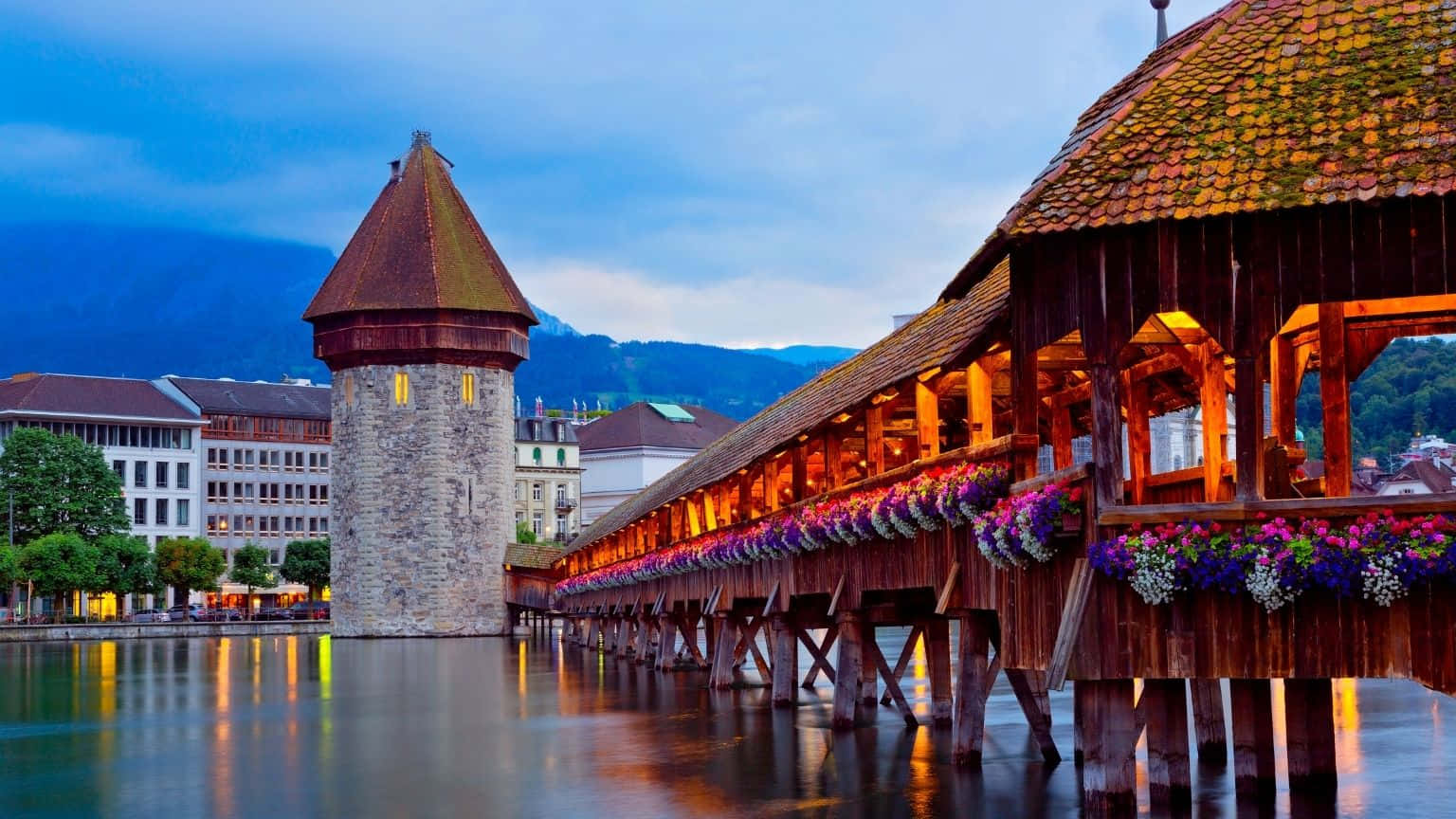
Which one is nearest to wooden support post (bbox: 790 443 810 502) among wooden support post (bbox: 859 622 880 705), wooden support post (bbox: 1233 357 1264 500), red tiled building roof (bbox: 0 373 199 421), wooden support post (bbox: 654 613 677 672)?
wooden support post (bbox: 859 622 880 705)

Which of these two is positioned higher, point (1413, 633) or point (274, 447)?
point (274, 447)

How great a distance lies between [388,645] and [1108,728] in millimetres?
58445

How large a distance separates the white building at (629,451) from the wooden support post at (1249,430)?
350 feet

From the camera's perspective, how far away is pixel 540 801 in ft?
56.4

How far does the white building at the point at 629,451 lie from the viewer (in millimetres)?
120500

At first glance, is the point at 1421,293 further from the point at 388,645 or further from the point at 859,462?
the point at 388,645

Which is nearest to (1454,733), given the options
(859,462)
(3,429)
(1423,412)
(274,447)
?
(1423,412)

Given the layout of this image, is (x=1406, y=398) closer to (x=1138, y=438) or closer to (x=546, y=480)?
(x=1138, y=438)

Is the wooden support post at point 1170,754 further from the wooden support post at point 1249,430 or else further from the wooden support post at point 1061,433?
the wooden support post at point 1061,433

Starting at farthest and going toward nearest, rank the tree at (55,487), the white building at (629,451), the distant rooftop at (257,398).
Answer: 1. the white building at (629,451)
2. the distant rooftop at (257,398)
3. the tree at (55,487)

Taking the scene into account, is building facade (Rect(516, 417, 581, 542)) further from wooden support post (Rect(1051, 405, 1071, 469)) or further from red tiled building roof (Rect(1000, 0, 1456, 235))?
red tiled building roof (Rect(1000, 0, 1456, 235))

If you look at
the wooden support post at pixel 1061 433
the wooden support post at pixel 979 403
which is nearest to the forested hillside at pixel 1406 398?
the wooden support post at pixel 1061 433

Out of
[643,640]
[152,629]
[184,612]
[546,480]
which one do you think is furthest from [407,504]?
[546,480]

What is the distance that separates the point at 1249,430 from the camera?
12.5 metres
